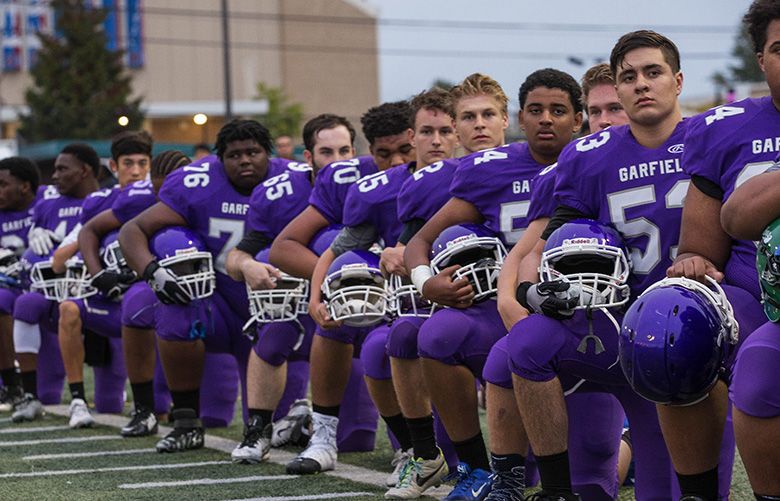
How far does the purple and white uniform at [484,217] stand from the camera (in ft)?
15.2

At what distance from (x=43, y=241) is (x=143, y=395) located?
5.27 ft

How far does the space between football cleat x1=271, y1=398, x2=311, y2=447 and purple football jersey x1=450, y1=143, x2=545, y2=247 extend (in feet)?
6.87

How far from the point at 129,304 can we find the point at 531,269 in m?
3.59

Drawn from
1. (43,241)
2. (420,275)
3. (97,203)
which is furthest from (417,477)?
(43,241)

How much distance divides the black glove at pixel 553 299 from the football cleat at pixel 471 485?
866 millimetres

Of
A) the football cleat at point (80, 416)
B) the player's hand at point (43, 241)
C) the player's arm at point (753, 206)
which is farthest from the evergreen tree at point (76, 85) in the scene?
the player's arm at point (753, 206)

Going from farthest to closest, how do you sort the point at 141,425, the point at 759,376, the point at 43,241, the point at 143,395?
the point at 43,241
the point at 143,395
the point at 141,425
the point at 759,376

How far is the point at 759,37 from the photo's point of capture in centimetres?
358

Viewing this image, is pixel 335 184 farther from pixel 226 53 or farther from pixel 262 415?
pixel 226 53

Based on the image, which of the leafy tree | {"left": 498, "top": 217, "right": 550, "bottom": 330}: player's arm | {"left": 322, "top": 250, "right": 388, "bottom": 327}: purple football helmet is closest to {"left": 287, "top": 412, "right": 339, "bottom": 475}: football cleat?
→ {"left": 322, "top": 250, "right": 388, "bottom": 327}: purple football helmet

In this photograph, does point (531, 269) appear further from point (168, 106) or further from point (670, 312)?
point (168, 106)

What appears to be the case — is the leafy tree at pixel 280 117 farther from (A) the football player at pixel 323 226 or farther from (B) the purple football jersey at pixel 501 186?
(B) the purple football jersey at pixel 501 186

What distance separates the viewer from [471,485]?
4.68 meters

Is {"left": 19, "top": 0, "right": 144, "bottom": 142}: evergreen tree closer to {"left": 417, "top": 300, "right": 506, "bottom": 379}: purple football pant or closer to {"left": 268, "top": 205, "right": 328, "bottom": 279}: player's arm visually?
{"left": 268, "top": 205, "right": 328, "bottom": 279}: player's arm
